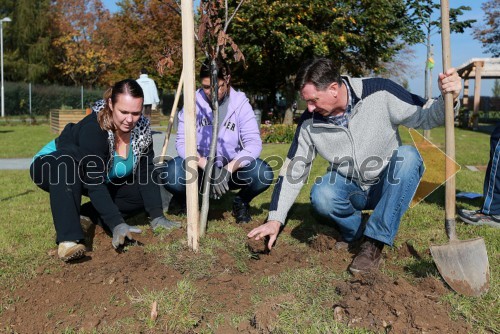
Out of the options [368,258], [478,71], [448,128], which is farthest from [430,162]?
[478,71]

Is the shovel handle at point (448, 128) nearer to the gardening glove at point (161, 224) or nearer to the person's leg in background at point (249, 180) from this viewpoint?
the person's leg in background at point (249, 180)

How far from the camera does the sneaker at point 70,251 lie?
2988mm

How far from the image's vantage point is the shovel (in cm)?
251

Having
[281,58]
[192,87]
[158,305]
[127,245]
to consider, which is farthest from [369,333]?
[281,58]

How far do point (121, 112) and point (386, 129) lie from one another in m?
1.75

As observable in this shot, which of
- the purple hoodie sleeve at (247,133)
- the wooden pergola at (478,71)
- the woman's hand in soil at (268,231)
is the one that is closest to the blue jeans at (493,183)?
the purple hoodie sleeve at (247,133)

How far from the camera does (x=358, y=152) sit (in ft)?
10.4

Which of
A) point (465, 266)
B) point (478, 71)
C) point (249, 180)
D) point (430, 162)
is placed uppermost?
point (478, 71)

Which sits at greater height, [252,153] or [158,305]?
[252,153]

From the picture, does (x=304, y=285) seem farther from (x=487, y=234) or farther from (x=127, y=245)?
(x=487, y=234)

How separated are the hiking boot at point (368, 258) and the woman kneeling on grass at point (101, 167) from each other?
146 centimetres

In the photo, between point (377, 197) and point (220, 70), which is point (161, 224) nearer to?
point (220, 70)

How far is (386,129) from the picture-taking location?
313 cm

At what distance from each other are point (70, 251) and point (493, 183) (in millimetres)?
3501
